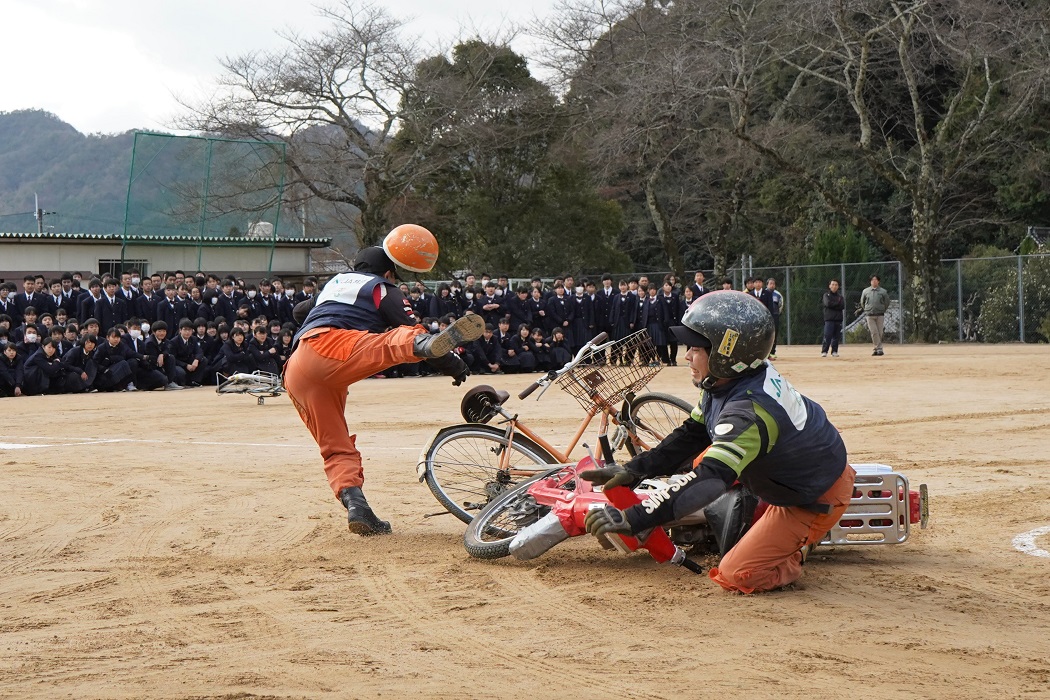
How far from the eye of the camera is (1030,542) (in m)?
6.02

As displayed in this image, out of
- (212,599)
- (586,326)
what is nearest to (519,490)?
(212,599)

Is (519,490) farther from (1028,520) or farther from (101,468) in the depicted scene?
(101,468)

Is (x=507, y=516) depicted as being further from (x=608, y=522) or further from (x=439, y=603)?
(x=608, y=522)

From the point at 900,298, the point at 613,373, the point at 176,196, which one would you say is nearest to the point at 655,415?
the point at 613,373

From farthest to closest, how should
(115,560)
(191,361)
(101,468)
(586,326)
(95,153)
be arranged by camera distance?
(95,153)
(586,326)
(191,361)
(101,468)
(115,560)

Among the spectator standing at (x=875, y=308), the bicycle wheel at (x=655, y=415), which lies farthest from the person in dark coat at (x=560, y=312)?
the bicycle wheel at (x=655, y=415)

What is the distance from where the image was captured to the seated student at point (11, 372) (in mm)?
18688

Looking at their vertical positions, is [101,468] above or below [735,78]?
below

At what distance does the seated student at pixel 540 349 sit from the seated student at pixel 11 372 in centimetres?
1029

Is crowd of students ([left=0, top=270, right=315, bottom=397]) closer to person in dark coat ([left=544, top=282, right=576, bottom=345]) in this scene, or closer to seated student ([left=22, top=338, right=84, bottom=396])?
seated student ([left=22, top=338, right=84, bottom=396])

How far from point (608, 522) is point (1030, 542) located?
267 cm

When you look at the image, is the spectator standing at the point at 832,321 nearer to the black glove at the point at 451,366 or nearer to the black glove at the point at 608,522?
the black glove at the point at 451,366

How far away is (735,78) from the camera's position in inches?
1196

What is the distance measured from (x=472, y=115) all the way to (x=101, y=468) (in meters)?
23.7
